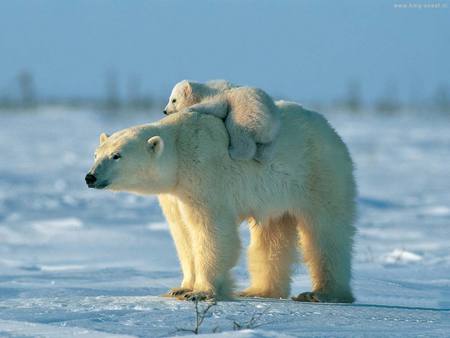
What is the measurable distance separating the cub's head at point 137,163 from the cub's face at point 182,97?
73 centimetres

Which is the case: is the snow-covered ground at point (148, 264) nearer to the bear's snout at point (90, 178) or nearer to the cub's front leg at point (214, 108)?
the bear's snout at point (90, 178)

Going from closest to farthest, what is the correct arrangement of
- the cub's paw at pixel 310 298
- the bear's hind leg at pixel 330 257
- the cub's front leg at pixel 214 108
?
the cub's front leg at pixel 214 108 → the cub's paw at pixel 310 298 → the bear's hind leg at pixel 330 257

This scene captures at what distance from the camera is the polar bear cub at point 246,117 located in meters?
5.45

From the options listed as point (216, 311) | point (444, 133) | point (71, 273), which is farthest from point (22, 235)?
point (444, 133)

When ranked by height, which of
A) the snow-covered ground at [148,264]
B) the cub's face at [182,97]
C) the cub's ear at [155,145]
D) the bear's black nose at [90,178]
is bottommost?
the snow-covered ground at [148,264]

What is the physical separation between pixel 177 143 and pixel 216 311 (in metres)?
1.20

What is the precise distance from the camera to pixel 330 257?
596 cm

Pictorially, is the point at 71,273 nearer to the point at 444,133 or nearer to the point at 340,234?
the point at 340,234

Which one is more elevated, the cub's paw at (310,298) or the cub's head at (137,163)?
the cub's head at (137,163)

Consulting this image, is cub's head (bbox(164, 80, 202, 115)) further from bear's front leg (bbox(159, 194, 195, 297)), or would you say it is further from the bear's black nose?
the bear's black nose

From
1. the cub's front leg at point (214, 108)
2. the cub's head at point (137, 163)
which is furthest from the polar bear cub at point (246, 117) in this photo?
the cub's head at point (137, 163)

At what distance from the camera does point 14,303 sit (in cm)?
512

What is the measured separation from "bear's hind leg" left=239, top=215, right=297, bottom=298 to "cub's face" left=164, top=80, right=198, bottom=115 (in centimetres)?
95

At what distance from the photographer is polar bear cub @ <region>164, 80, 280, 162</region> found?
5.45 m
